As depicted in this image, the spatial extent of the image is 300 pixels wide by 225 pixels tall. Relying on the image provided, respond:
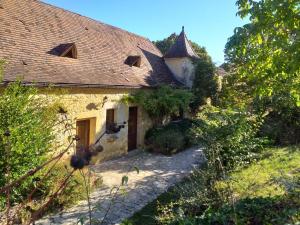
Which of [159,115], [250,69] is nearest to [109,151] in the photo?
[159,115]

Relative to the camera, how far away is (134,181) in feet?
34.2

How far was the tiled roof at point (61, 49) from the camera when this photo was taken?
10266 millimetres

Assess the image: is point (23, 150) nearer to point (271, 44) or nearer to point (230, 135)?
point (271, 44)

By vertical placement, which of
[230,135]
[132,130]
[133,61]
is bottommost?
[132,130]

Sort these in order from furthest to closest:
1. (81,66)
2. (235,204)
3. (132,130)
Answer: (132,130) → (81,66) → (235,204)

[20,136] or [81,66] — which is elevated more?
[81,66]

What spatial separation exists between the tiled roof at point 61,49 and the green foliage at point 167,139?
2.50 m

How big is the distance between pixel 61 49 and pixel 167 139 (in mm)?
6282

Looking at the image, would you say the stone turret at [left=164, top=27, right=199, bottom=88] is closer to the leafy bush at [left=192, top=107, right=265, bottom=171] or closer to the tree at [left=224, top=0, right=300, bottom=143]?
the leafy bush at [left=192, top=107, right=265, bottom=171]

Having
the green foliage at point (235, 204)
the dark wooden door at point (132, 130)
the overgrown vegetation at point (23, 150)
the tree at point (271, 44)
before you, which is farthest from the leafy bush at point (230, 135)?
the dark wooden door at point (132, 130)

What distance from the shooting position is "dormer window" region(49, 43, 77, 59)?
473 inches

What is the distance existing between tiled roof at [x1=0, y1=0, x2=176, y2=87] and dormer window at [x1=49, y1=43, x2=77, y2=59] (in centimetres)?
2

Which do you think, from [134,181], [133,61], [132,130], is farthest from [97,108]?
[133,61]

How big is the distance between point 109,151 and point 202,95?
8973 mm
